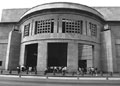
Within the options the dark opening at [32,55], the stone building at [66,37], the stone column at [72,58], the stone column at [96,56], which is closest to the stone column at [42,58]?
the stone building at [66,37]

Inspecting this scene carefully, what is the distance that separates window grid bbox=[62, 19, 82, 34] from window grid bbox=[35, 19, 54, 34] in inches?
122

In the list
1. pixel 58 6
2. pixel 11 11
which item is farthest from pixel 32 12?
pixel 11 11

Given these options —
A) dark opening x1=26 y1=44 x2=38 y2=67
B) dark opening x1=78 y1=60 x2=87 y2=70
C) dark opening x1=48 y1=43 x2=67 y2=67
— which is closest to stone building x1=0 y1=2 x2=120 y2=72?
dark opening x1=48 y1=43 x2=67 y2=67

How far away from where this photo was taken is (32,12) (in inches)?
1257

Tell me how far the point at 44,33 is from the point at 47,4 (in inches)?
298

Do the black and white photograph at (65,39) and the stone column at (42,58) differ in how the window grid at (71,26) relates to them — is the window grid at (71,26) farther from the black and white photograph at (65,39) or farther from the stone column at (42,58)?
the stone column at (42,58)

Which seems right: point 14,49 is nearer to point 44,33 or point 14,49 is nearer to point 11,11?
point 44,33

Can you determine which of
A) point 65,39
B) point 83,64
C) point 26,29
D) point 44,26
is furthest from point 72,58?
point 26,29

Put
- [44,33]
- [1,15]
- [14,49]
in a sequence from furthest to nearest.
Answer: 1. [1,15]
2. [14,49]
3. [44,33]

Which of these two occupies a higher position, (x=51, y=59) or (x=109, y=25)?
(x=109, y=25)

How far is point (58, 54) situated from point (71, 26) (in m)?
11.0

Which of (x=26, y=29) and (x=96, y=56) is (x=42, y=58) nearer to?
(x=26, y=29)

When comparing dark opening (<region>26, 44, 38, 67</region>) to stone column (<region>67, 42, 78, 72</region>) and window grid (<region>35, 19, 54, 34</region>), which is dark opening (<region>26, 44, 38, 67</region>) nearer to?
window grid (<region>35, 19, 54, 34</region>)

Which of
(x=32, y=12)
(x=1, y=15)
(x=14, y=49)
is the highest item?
(x=1, y=15)
